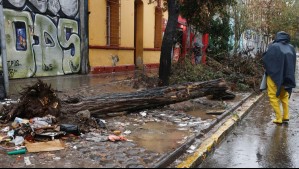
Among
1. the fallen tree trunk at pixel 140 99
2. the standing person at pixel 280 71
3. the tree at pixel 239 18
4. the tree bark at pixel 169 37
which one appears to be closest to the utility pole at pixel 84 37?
the tree bark at pixel 169 37

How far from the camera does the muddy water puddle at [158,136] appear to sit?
17.8 ft

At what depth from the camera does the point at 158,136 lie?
6.09 meters

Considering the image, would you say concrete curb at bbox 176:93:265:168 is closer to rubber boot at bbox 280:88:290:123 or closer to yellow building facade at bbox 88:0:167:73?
rubber boot at bbox 280:88:290:123

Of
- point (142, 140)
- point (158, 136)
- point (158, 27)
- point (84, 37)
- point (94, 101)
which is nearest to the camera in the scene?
point (142, 140)

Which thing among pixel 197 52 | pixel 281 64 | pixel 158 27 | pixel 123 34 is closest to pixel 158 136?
pixel 281 64

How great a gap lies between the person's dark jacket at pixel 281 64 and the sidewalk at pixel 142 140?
1372mm

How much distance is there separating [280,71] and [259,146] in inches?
89.3

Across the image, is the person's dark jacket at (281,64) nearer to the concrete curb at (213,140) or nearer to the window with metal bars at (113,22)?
the concrete curb at (213,140)

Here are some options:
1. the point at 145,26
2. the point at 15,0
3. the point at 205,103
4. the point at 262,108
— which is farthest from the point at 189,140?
the point at 145,26

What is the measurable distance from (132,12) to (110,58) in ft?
11.6

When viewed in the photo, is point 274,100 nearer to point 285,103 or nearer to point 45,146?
point 285,103

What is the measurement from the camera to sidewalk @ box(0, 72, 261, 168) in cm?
461

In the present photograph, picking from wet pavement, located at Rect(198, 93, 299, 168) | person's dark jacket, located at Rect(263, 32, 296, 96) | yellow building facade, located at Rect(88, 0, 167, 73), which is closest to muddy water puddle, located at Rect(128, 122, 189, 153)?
wet pavement, located at Rect(198, 93, 299, 168)

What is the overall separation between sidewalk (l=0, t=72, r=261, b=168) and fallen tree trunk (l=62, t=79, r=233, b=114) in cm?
19
